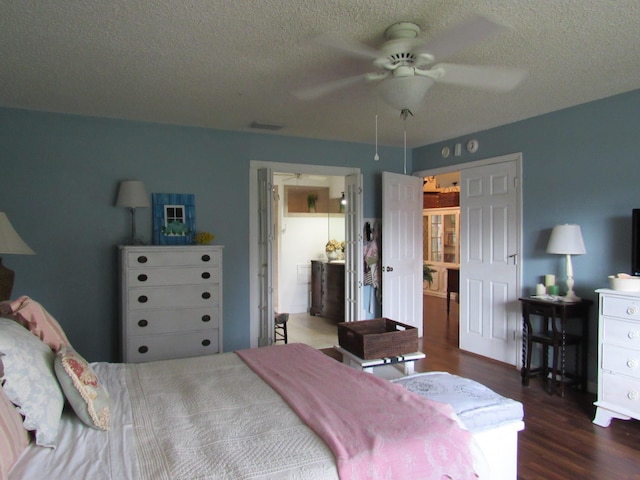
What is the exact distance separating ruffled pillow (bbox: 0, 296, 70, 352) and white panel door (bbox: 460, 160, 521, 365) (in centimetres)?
377

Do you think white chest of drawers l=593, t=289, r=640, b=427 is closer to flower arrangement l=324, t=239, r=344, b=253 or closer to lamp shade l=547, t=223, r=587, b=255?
lamp shade l=547, t=223, r=587, b=255

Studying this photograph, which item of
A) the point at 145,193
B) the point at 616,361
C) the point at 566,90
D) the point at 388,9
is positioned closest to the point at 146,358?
the point at 145,193

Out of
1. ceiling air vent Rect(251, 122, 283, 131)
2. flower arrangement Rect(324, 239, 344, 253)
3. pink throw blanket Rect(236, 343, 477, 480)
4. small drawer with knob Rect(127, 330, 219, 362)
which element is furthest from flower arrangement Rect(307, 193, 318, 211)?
pink throw blanket Rect(236, 343, 477, 480)

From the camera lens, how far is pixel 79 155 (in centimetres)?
391

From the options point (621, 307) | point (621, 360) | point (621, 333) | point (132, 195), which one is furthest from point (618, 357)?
point (132, 195)

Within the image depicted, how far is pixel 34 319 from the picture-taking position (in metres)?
1.89

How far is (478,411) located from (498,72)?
5.31ft

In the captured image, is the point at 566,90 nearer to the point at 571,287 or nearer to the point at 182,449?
the point at 571,287

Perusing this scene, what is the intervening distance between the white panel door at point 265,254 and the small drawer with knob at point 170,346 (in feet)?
2.37

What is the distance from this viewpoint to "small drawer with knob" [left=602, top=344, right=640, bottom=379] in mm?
2852

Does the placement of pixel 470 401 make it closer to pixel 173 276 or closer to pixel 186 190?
pixel 173 276

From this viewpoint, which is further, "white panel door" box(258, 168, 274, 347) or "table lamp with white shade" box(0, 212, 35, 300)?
"white panel door" box(258, 168, 274, 347)

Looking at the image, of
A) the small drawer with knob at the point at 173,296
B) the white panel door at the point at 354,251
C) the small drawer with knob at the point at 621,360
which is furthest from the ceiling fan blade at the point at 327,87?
the white panel door at the point at 354,251

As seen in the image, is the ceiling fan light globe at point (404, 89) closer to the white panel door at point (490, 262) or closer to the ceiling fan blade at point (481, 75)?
the ceiling fan blade at point (481, 75)
